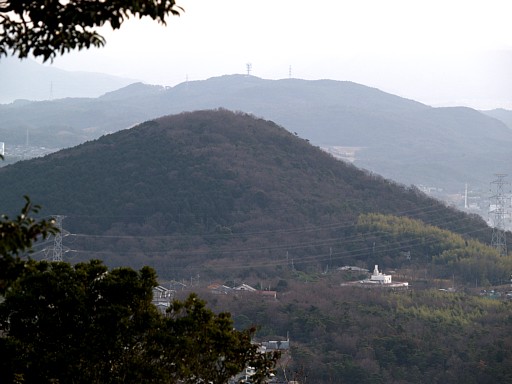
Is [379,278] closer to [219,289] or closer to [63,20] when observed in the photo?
[219,289]

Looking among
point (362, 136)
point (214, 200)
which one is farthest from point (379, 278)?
point (362, 136)

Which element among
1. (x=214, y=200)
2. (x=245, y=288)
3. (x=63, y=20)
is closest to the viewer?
(x=63, y=20)

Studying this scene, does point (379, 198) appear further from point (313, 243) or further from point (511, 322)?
point (511, 322)

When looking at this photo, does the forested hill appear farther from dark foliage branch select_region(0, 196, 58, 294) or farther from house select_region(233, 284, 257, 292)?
dark foliage branch select_region(0, 196, 58, 294)

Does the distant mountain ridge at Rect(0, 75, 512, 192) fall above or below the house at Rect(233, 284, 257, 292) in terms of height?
above

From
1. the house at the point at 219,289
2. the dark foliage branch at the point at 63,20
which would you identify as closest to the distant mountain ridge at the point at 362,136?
the house at the point at 219,289

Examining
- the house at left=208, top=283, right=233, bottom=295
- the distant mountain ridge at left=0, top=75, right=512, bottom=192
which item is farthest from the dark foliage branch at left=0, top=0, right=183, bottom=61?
the distant mountain ridge at left=0, top=75, right=512, bottom=192

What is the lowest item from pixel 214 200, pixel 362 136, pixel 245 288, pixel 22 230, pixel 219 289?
pixel 245 288

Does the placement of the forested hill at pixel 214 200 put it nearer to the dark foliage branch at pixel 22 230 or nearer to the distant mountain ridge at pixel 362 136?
the dark foliage branch at pixel 22 230
